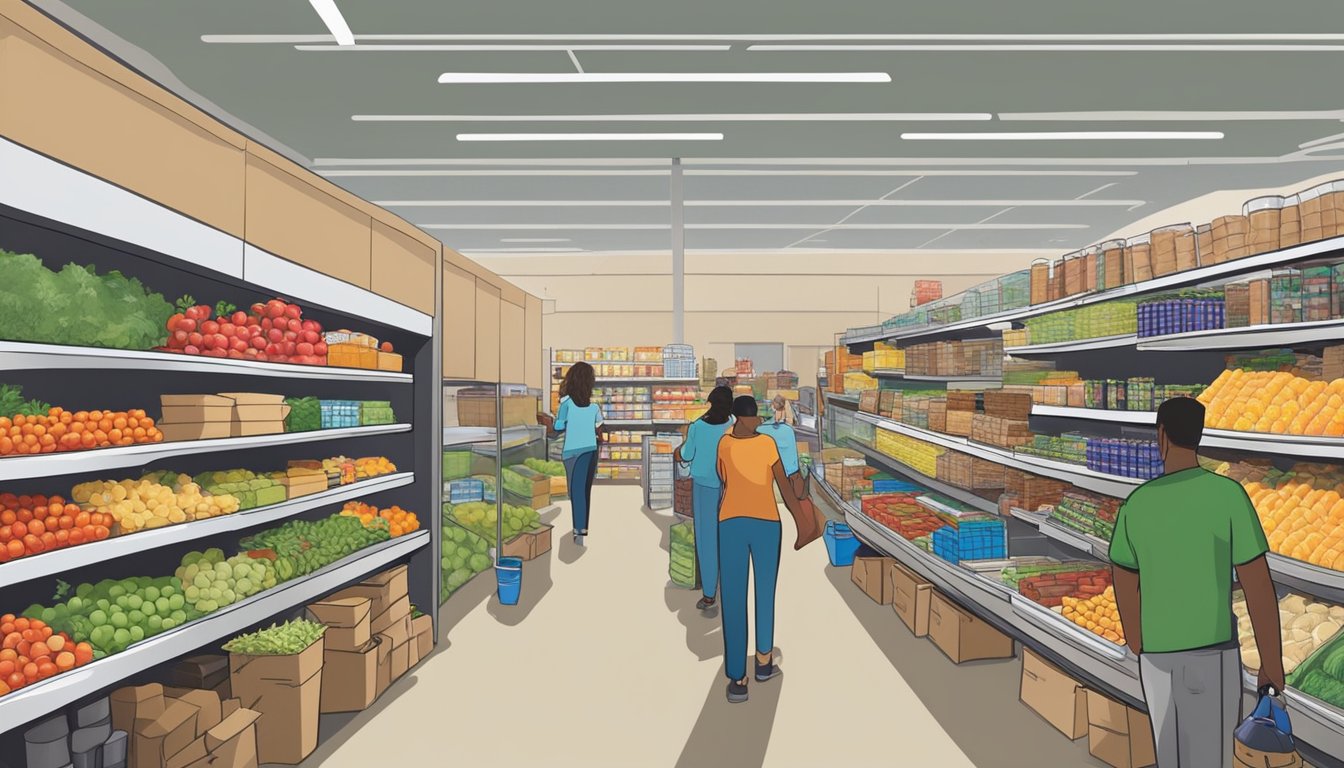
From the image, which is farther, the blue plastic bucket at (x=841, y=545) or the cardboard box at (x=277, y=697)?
the blue plastic bucket at (x=841, y=545)

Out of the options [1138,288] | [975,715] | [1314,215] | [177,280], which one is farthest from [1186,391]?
[177,280]

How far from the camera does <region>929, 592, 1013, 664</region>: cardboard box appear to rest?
15.9ft

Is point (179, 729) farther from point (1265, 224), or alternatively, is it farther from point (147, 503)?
point (1265, 224)

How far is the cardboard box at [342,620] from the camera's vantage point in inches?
156

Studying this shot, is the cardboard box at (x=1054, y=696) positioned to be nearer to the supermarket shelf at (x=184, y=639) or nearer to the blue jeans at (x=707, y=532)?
the blue jeans at (x=707, y=532)

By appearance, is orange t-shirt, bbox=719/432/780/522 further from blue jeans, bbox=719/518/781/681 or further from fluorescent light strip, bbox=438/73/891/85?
fluorescent light strip, bbox=438/73/891/85

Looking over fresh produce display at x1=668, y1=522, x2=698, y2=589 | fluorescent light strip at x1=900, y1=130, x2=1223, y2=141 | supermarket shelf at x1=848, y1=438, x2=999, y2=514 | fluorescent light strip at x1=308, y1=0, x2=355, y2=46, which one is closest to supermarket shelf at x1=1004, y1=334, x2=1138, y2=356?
supermarket shelf at x1=848, y1=438, x2=999, y2=514

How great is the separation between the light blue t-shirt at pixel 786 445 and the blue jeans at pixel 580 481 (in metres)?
2.74

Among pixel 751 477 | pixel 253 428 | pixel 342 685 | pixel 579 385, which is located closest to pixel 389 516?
pixel 342 685

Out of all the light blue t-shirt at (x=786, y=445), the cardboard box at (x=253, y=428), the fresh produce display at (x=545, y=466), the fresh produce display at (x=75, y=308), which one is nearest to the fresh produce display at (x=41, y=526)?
the fresh produce display at (x=75, y=308)

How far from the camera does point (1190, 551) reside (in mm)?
2453

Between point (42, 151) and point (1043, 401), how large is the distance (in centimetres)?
519

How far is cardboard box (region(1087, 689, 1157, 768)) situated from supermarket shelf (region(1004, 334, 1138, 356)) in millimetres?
1874

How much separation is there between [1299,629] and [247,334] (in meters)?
4.91
